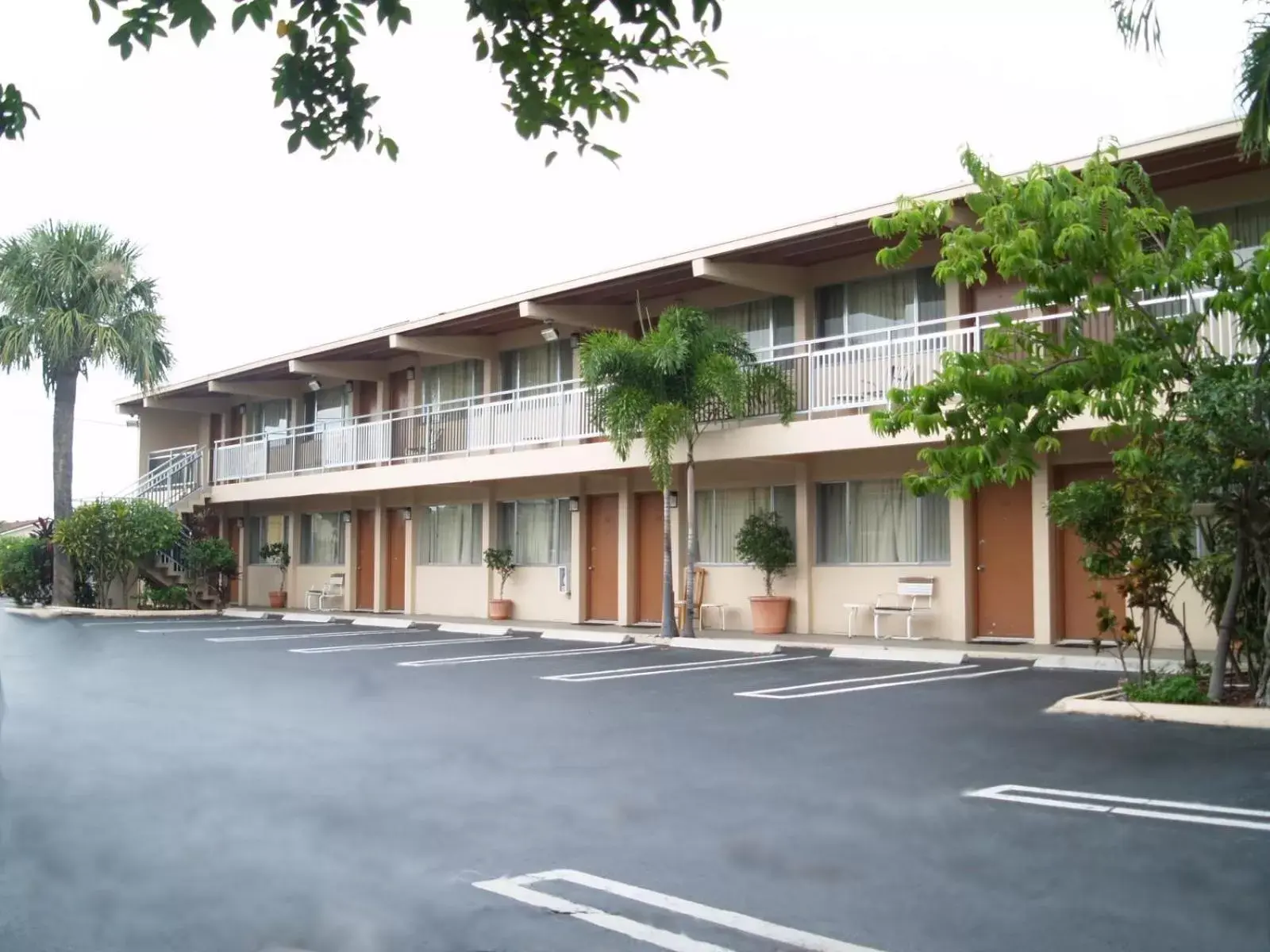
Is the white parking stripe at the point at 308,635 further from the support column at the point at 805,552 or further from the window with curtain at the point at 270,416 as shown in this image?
the window with curtain at the point at 270,416

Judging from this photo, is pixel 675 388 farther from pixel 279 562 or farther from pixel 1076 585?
pixel 279 562

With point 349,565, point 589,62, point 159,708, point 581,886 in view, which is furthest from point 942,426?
point 349,565

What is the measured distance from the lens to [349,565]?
29109 mm

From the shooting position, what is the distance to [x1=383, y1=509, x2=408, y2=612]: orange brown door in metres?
28.0

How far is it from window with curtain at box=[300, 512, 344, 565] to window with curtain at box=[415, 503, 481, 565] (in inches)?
126

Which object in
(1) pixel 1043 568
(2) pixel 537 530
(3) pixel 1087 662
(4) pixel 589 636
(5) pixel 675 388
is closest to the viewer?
(3) pixel 1087 662

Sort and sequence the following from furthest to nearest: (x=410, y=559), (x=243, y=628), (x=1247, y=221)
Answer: (x=410, y=559) → (x=243, y=628) → (x=1247, y=221)

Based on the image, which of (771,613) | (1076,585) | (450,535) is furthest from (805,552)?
(450,535)

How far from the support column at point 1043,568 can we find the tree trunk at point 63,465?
73.4 ft

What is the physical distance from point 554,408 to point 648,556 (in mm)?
3126

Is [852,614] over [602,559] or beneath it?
beneath

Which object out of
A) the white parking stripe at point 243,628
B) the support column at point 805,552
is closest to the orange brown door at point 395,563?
the white parking stripe at point 243,628

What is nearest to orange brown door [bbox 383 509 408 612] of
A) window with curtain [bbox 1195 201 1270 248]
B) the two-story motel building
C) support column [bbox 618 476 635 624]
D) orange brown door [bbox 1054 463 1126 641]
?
the two-story motel building

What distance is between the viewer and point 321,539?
3045 centimetres
